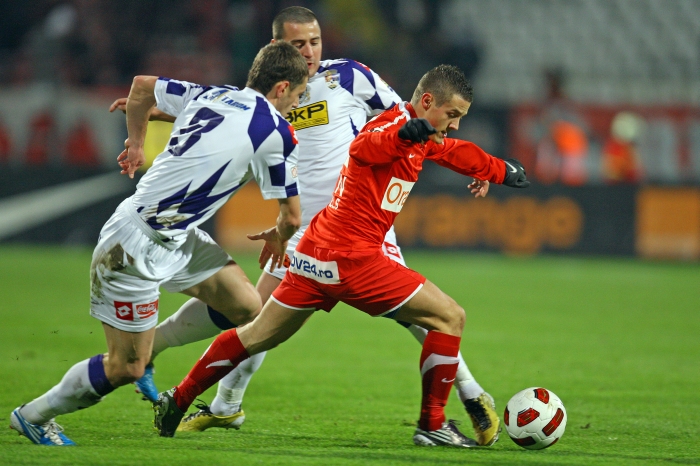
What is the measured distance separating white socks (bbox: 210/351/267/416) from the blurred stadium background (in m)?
11.1

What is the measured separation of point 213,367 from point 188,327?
0.71 m

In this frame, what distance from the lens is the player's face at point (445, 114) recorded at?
15.9 feet

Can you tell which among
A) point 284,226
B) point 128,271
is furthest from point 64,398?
point 284,226

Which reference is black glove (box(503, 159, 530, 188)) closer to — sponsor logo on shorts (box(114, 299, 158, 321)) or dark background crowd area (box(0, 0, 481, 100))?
sponsor logo on shorts (box(114, 299, 158, 321))

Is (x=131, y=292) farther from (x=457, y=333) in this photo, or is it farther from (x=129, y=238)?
(x=457, y=333)

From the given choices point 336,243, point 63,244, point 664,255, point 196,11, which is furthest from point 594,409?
point 196,11

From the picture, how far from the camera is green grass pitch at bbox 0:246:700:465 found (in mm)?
4801

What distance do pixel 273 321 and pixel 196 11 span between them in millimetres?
17446

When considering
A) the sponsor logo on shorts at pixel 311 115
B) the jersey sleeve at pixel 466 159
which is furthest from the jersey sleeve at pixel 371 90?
the jersey sleeve at pixel 466 159

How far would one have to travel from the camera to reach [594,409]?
20.4ft

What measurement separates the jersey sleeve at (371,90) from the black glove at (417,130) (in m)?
1.58

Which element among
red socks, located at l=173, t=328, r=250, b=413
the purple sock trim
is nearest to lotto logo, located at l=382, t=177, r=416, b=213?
red socks, located at l=173, t=328, r=250, b=413

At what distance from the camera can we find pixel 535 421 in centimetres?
502

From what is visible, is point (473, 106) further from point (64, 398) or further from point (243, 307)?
point (64, 398)
